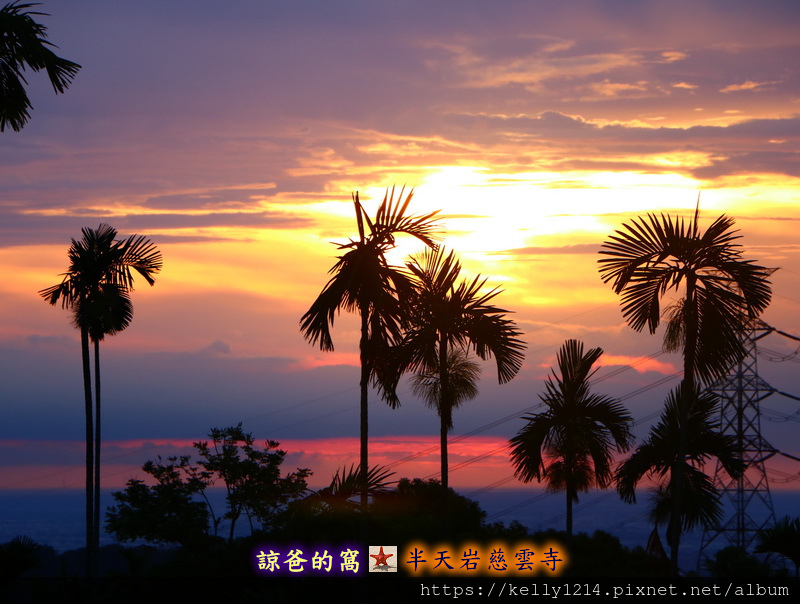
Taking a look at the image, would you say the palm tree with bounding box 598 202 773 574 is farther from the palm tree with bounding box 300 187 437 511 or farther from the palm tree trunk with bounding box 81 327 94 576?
the palm tree trunk with bounding box 81 327 94 576

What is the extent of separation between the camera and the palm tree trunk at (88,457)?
3688cm

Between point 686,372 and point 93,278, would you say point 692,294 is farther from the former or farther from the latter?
point 93,278

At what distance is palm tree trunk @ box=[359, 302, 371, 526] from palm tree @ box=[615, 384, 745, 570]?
37.0ft

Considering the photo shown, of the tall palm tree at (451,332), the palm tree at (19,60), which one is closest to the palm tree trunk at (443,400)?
the tall palm tree at (451,332)

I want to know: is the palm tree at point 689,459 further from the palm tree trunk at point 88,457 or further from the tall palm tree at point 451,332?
the palm tree trunk at point 88,457

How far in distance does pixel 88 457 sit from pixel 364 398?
67.6 ft

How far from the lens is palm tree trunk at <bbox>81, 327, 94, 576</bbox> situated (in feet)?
121

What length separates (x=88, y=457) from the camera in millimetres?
37531

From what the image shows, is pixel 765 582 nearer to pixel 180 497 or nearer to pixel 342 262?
pixel 342 262

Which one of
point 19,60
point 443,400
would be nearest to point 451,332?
point 443,400

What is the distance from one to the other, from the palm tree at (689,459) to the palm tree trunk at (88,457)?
71.9 ft

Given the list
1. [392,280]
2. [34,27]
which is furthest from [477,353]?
[34,27]

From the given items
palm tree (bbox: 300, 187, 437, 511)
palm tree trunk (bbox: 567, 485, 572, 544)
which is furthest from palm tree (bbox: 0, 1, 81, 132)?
palm tree trunk (bbox: 567, 485, 572, 544)

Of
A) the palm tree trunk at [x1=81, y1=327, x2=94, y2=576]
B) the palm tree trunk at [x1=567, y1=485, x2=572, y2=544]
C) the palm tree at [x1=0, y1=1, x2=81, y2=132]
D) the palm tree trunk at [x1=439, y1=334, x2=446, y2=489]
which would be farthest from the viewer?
the palm tree trunk at [x1=81, y1=327, x2=94, y2=576]
